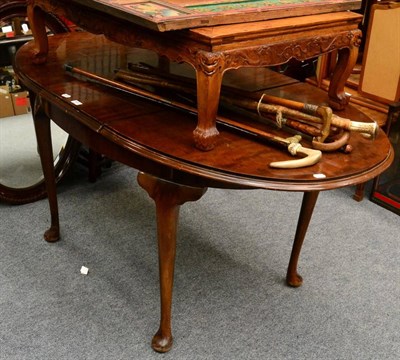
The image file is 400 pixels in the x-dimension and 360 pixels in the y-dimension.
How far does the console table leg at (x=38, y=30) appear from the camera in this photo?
1.72m

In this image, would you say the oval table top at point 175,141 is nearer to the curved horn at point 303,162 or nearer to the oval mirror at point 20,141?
the curved horn at point 303,162

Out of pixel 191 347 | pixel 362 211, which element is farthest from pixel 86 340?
pixel 362 211

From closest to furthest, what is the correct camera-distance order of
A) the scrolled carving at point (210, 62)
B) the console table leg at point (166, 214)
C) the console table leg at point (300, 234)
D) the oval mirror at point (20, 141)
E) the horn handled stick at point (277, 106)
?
the scrolled carving at point (210, 62) < the horn handled stick at point (277, 106) < the console table leg at point (166, 214) < the console table leg at point (300, 234) < the oval mirror at point (20, 141)

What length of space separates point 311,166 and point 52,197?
1.24 m

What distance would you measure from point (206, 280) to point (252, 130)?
2.81 feet

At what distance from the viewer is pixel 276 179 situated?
3.79 ft

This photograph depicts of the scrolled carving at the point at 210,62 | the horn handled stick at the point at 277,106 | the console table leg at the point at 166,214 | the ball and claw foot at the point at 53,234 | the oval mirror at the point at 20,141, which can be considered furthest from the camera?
the oval mirror at the point at 20,141

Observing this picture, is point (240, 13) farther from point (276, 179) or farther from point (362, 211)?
point (362, 211)

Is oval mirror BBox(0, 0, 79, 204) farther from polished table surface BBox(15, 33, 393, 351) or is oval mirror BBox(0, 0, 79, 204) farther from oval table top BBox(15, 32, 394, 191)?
oval table top BBox(15, 32, 394, 191)

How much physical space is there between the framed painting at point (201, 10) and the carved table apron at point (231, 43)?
0.06ft

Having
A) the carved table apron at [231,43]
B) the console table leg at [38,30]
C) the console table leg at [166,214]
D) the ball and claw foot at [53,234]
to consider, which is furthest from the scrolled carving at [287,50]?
the ball and claw foot at [53,234]

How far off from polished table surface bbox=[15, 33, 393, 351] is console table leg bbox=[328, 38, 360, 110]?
0.11 feet

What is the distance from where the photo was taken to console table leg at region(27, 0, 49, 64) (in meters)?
1.72

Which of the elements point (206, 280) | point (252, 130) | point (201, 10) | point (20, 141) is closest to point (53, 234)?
point (20, 141)
